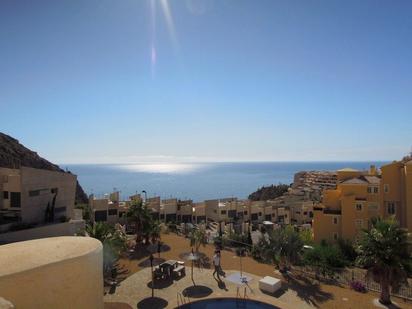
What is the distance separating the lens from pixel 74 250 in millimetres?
13688

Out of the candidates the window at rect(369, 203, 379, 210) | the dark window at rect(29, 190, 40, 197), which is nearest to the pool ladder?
A: the dark window at rect(29, 190, 40, 197)

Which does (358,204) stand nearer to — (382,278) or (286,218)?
Result: (382,278)

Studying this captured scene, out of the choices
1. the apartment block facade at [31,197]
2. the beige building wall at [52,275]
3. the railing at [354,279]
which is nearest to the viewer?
the beige building wall at [52,275]

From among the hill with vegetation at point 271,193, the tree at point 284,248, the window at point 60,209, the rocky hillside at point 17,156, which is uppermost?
the rocky hillside at point 17,156

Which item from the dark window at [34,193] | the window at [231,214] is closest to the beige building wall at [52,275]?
the dark window at [34,193]

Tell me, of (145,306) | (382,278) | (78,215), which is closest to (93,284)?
(145,306)

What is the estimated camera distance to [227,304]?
59.8ft

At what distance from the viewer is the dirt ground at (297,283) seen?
18.6 m

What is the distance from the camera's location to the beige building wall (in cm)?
1118

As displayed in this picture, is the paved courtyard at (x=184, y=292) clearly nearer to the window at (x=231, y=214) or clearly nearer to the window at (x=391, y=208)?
the window at (x=391, y=208)

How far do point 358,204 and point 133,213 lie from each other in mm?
24810

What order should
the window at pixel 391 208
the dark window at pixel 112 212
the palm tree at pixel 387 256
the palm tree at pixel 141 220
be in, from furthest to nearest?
the dark window at pixel 112 212
the window at pixel 391 208
the palm tree at pixel 141 220
the palm tree at pixel 387 256

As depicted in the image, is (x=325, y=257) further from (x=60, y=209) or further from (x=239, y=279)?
(x=60, y=209)

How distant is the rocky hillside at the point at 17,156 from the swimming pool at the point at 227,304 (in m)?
56.4
